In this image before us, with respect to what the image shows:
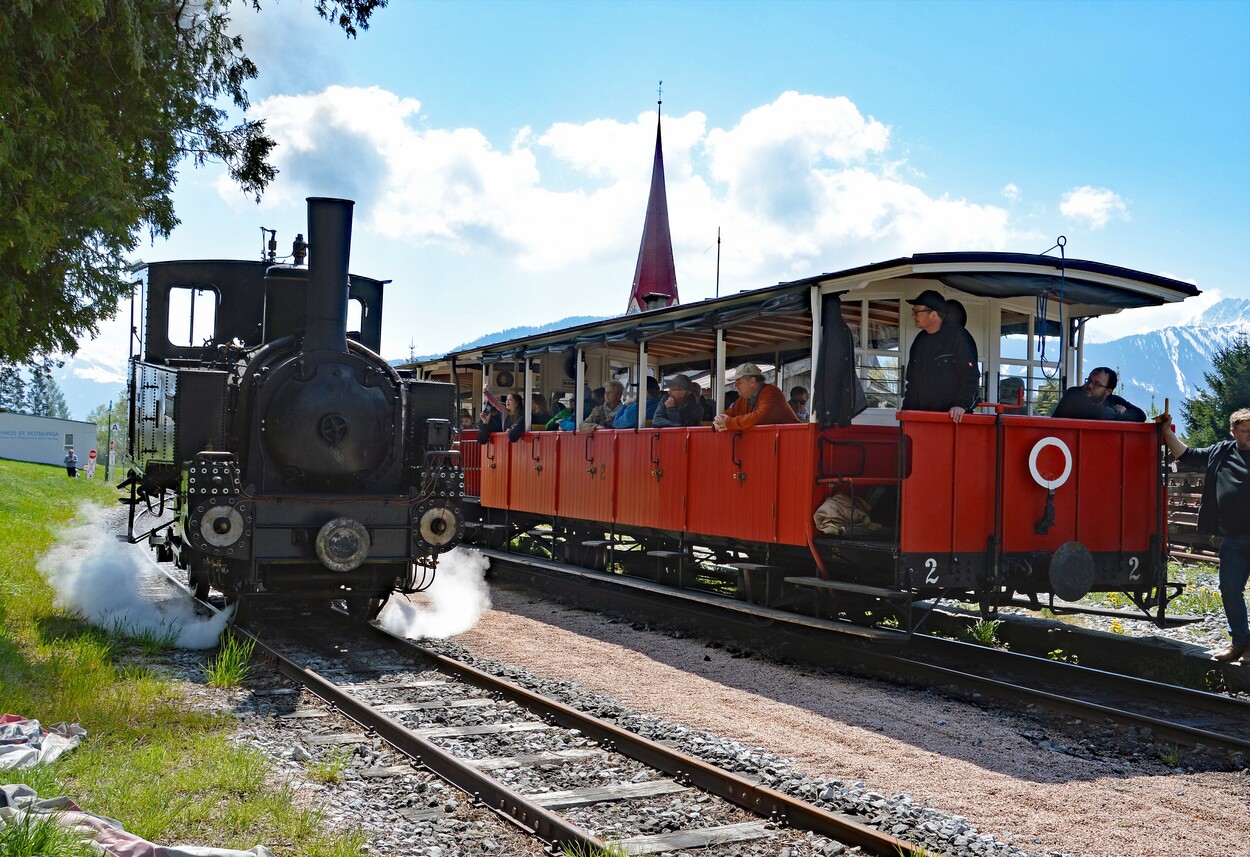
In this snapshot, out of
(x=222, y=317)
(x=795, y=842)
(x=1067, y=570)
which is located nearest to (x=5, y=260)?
(x=222, y=317)

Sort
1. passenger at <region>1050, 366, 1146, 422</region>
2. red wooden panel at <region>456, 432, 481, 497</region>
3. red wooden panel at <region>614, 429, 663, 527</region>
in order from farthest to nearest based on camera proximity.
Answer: red wooden panel at <region>456, 432, 481, 497</region> → red wooden panel at <region>614, 429, 663, 527</region> → passenger at <region>1050, 366, 1146, 422</region>

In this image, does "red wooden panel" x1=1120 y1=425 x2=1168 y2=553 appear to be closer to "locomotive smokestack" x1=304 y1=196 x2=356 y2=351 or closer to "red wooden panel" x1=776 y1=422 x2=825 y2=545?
"red wooden panel" x1=776 y1=422 x2=825 y2=545

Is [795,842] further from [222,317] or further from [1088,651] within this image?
[222,317]

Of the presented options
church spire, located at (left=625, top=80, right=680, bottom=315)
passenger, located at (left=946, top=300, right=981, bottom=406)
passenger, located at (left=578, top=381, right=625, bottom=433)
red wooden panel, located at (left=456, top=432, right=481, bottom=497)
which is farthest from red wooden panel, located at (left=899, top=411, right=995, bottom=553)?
church spire, located at (left=625, top=80, right=680, bottom=315)

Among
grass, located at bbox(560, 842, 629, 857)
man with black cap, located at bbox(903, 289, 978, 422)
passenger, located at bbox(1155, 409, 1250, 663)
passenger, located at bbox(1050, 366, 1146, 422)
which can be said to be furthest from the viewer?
passenger, located at bbox(1050, 366, 1146, 422)

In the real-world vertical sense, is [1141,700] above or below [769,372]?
below

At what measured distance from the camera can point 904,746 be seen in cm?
600

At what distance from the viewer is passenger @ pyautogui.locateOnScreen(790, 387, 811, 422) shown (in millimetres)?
10352

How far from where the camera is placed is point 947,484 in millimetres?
7984

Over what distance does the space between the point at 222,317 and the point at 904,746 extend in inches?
291

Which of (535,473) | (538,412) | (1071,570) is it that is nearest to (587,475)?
(535,473)

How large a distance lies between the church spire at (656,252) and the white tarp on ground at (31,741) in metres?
30.2

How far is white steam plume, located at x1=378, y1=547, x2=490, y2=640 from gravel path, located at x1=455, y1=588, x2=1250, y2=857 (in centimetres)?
56

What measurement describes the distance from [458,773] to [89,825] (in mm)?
1728
